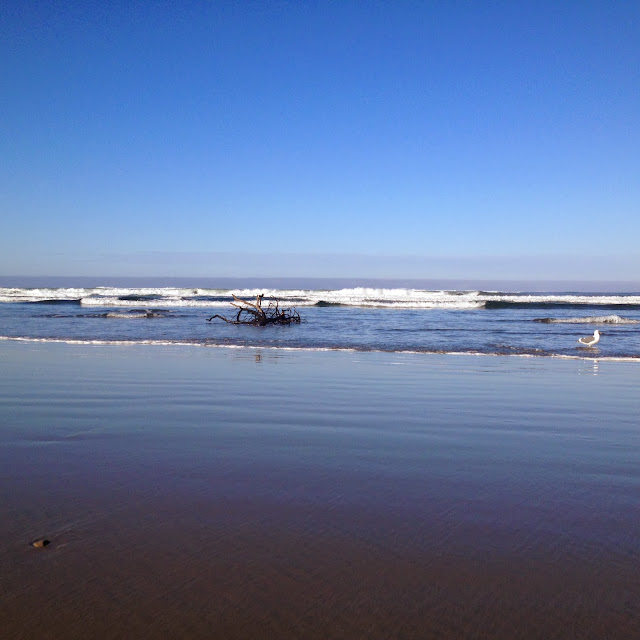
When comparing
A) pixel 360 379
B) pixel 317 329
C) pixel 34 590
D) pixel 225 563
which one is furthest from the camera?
pixel 317 329

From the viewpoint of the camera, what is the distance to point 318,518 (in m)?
2.89

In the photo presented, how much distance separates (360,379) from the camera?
781cm

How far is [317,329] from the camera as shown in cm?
1833

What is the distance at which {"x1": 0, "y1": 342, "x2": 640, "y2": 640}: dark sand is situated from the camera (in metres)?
2.09

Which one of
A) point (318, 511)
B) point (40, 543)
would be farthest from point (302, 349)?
point (40, 543)

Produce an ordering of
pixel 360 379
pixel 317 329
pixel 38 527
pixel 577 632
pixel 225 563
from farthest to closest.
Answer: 1. pixel 317 329
2. pixel 360 379
3. pixel 38 527
4. pixel 225 563
5. pixel 577 632

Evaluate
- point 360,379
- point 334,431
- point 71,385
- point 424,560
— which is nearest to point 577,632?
point 424,560

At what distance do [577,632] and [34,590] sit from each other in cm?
204

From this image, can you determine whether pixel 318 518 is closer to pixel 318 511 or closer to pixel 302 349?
pixel 318 511

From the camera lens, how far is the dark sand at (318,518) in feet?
6.84

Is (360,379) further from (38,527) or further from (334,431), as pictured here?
(38,527)

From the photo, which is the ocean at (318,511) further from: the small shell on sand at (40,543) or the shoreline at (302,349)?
the shoreline at (302,349)

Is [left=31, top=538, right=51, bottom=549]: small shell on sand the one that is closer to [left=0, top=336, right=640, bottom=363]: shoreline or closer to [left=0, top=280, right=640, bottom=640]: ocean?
[left=0, top=280, right=640, bottom=640]: ocean

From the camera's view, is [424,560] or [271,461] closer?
[424,560]
